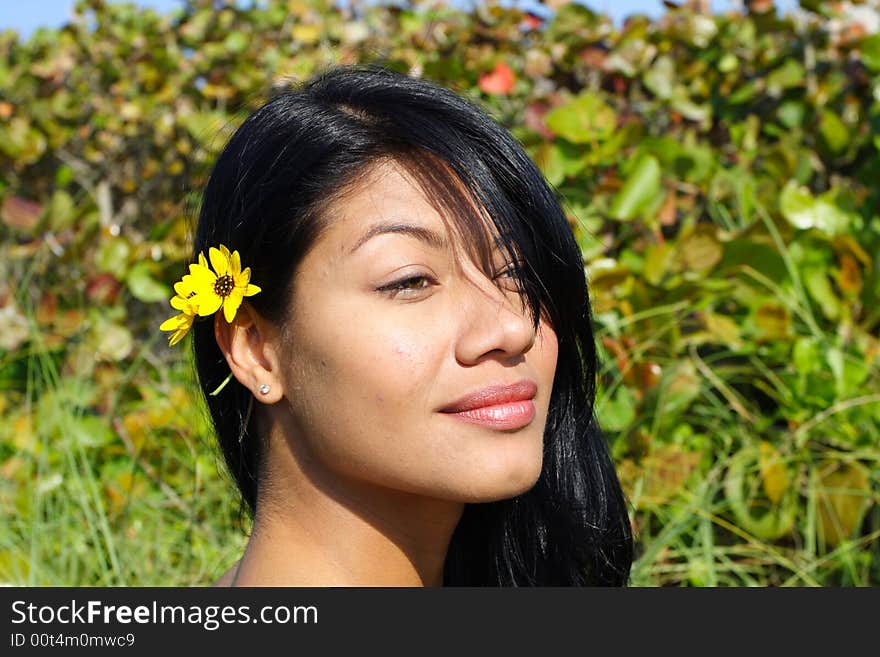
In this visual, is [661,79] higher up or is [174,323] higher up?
[661,79]

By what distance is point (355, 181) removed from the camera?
1.62 metres

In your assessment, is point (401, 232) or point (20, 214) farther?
point (20, 214)

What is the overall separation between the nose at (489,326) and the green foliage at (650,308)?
2.99ft

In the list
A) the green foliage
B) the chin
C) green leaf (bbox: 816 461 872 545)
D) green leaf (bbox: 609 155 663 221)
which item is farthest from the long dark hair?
green leaf (bbox: 609 155 663 221)

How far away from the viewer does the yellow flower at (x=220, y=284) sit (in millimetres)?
1664

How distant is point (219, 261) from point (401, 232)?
320 mm

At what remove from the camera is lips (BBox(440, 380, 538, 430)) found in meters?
1.54

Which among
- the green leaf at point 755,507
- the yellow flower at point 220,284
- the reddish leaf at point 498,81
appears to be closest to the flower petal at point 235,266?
the yellow flower at point 220,284

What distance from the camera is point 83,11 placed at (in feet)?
16.6

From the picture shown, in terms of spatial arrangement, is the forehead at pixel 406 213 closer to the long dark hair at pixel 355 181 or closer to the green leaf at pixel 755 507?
the long dark hair at pixel 355 181

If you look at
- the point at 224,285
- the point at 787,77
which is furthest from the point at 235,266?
the point at 787,77

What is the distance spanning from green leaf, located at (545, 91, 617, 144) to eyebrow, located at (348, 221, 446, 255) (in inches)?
73.6

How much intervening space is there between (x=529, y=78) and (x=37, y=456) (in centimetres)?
216

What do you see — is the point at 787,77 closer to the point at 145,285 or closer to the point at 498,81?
the point at 498,81
